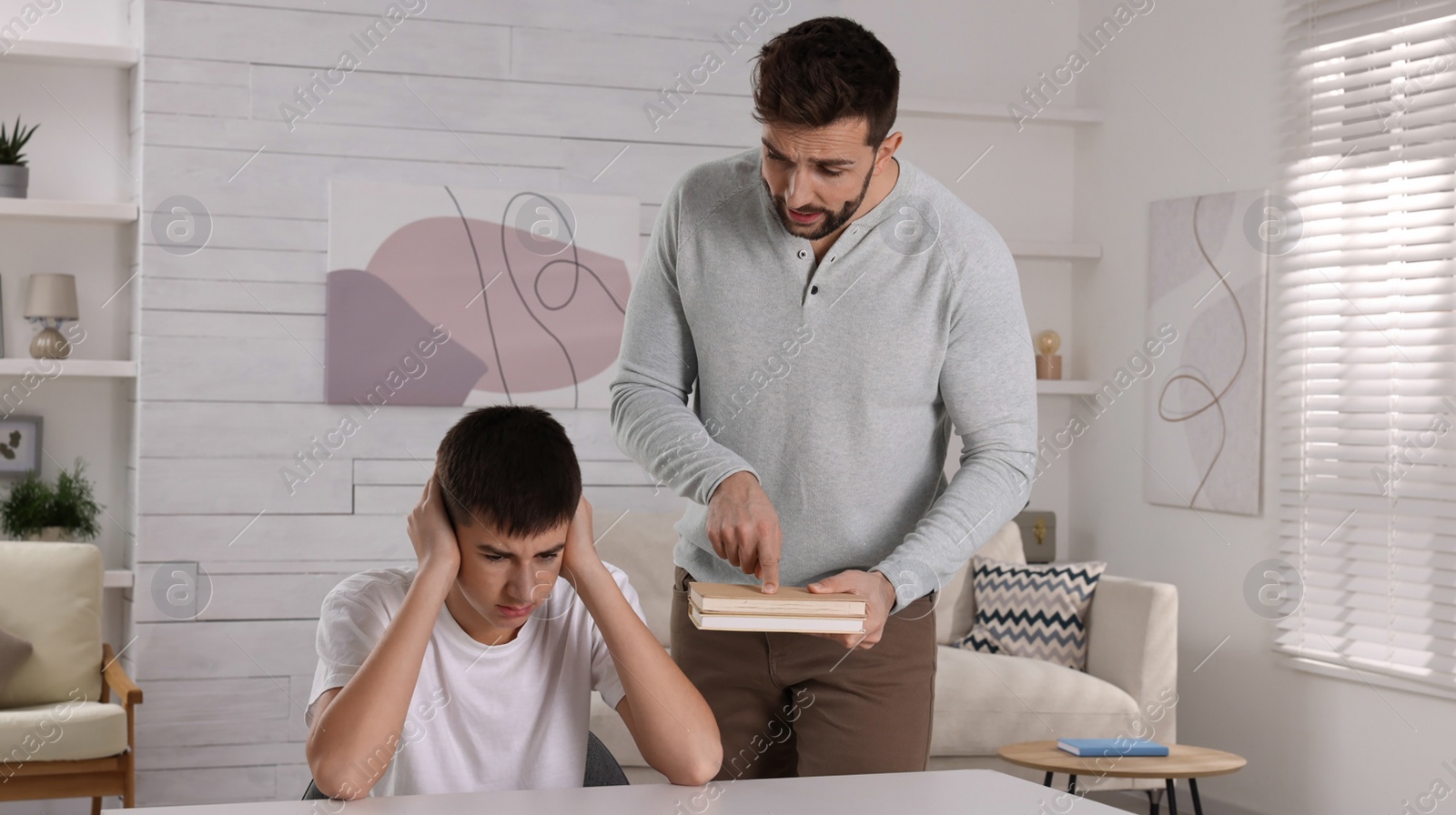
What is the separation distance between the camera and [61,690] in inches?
135

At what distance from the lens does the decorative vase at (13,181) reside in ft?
12.1

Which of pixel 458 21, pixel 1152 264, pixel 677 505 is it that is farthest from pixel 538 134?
pixel 1152 264

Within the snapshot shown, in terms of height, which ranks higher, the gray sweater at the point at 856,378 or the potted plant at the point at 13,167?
the potted plant at the point at 13,167

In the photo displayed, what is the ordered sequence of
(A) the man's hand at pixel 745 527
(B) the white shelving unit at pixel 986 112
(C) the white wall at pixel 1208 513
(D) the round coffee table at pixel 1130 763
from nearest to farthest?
(A) the man's hand at pixel 745 527 → (D) the round coffee table at pixel 1130 763 → (C) the white wall at pixel 1208 513 → (B) the white shelving unit at pixel 986 112

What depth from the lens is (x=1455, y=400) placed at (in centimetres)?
338

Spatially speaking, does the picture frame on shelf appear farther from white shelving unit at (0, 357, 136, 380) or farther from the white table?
the white table

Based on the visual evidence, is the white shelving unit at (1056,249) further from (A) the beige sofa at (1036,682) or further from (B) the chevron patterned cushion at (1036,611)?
(A) the beige sofa at (1036,682)

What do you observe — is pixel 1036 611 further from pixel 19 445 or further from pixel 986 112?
pixel 19 445

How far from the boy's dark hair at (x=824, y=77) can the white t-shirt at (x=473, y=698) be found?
63 centimetres

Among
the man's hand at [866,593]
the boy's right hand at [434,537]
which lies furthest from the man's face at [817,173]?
the boy's right hand at [434,537]

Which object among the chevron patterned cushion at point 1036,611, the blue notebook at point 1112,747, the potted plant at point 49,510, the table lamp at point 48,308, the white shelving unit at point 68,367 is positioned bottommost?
the blue notebook at point 1112,747

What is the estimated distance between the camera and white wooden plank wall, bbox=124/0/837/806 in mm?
3729

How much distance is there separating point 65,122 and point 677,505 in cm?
221

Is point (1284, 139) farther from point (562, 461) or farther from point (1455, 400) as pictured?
point (562, 461)
